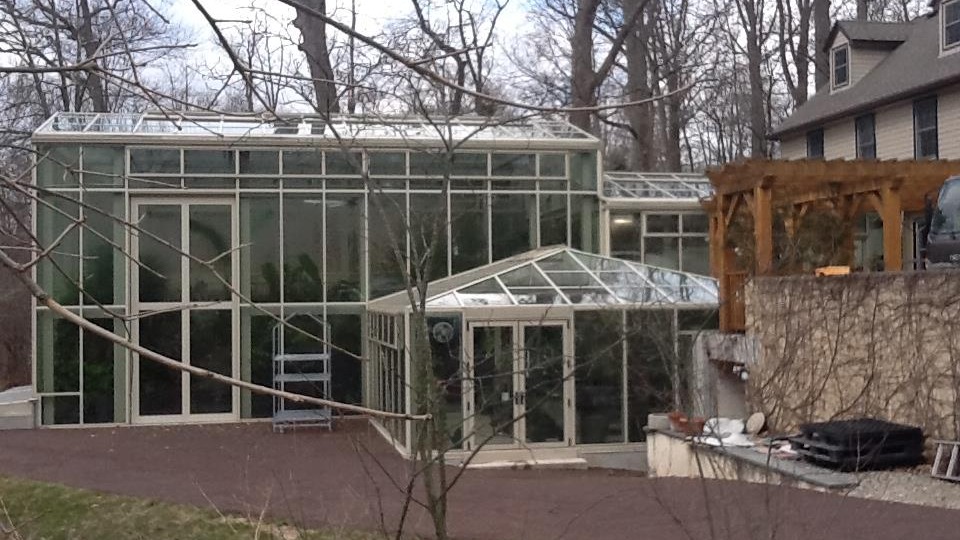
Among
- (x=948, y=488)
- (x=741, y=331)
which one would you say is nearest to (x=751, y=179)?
(x=741, y=331)

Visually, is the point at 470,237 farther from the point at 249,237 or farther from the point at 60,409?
the point at 60,409

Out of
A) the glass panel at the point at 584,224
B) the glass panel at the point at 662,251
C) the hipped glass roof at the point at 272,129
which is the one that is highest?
the hipped glass roof at the point at 272,129

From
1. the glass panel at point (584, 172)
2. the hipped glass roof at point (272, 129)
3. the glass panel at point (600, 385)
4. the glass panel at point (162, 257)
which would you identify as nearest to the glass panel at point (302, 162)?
the hipped glass roof at point (272, 129)

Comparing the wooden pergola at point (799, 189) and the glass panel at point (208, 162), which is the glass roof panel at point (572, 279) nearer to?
the wooden pergola at point (799, 189)

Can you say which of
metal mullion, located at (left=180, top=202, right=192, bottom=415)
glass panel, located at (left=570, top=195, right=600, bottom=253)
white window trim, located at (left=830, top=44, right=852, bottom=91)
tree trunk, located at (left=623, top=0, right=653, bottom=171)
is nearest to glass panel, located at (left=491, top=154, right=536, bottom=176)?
glass panel, located at (left=570, top=195, right=600, bottom=253)

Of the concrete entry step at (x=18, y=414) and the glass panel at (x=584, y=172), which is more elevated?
the glass panel at (x=584, y=172)

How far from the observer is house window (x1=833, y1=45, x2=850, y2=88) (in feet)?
75.5

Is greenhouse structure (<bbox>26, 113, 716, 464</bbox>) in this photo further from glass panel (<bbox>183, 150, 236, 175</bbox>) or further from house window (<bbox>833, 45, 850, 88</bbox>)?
house window (<bbox>833, 45, 850, 88</bbox>)

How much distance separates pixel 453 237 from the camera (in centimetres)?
1698

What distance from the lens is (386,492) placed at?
1006 cm

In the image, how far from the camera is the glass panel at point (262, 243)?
54.5 ft

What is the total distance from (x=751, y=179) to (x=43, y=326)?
426 inches

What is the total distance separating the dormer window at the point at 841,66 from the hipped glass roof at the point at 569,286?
10.5 metres

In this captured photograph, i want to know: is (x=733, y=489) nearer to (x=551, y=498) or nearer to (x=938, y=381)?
(x=551, y=498)
